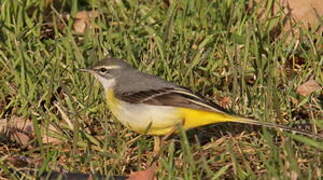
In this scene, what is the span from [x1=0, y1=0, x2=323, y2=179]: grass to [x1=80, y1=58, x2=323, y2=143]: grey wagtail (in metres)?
0.17

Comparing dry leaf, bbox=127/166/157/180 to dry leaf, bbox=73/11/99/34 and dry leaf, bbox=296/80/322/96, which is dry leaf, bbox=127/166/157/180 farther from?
dry leaf, bbox=73/11/99/34

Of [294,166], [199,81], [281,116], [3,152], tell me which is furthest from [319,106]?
[3,152]

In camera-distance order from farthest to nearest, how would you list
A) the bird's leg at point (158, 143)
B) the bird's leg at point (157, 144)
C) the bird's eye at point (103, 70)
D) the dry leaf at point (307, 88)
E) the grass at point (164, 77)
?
the dry leaf at point (307, 88)
the bird's eye at point (103, 70)
the bird's leg at point (157, 144)
the bird's leg at point (158, 143)
the grass at point (164, 77)

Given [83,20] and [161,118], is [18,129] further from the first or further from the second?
[83,20]

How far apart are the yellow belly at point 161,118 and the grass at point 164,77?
156 mm

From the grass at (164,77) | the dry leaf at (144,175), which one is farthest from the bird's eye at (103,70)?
the dry leaf at (144,175)

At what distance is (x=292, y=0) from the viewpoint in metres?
8.66

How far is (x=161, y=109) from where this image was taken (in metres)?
6.94

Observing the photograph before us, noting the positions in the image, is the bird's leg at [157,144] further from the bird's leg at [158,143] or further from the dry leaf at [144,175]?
the dry leaf at [144,175]

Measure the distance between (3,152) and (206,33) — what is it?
251cm

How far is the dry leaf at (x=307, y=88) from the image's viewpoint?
25.4 feet

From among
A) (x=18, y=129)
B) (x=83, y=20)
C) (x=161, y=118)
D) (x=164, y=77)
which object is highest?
(x=83, y=20)

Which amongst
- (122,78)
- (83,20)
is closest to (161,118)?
(122,78)

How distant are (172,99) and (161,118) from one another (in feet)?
0.56
